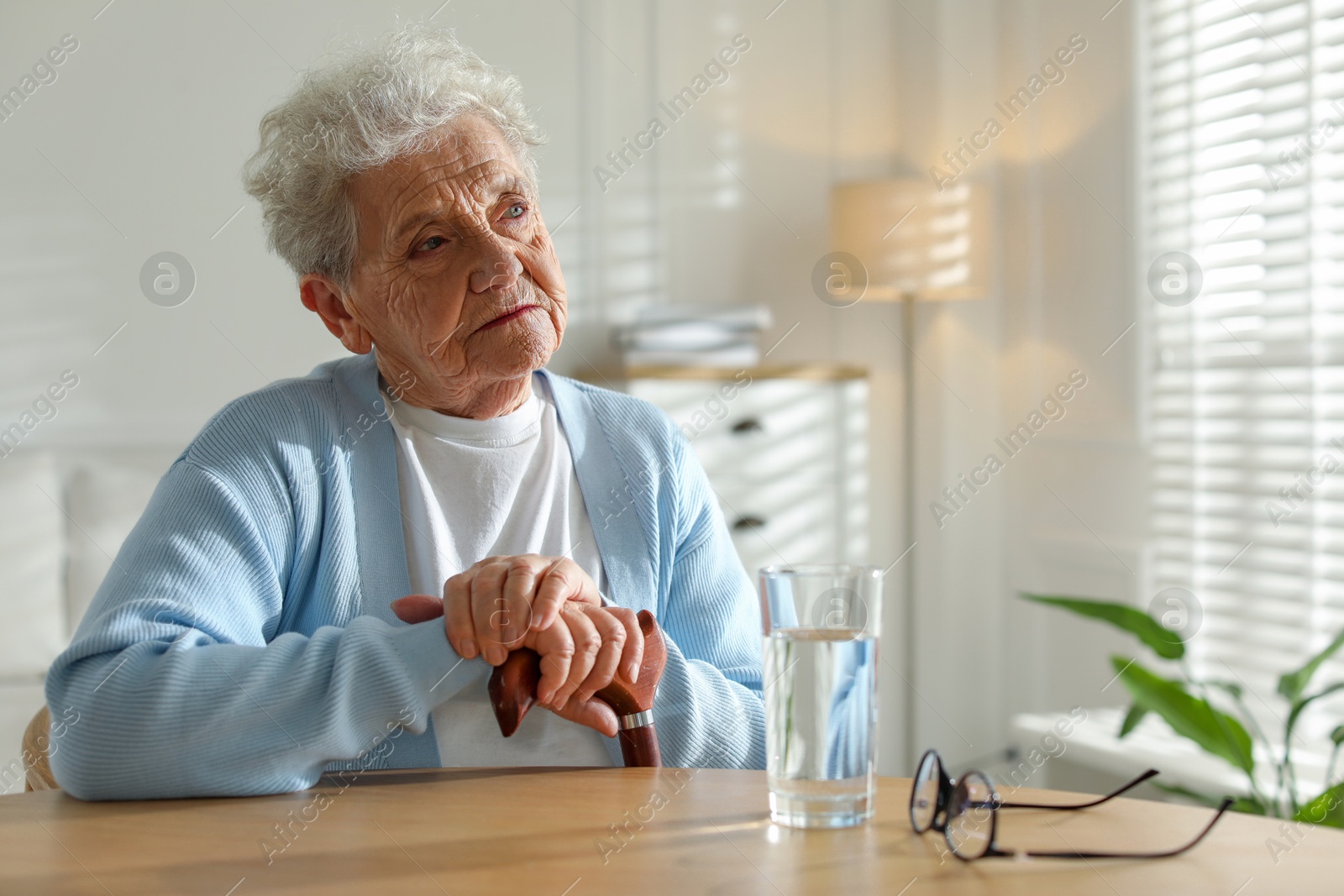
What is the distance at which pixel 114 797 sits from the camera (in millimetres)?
962

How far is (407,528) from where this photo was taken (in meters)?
1.34

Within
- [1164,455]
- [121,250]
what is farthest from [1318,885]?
[121,250]

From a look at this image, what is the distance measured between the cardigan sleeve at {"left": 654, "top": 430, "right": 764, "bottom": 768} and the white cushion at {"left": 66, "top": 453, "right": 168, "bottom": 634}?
1.80 meters

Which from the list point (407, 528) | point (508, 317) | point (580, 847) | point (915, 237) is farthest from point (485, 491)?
point (915, 237)

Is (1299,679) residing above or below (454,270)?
below

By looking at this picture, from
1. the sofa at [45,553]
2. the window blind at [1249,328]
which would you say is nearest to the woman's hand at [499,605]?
the sofa at [45,553]

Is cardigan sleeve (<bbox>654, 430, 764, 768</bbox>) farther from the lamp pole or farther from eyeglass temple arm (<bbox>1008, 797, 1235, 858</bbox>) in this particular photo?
the lamp pole

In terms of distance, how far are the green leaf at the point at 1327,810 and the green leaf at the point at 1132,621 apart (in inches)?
14.4

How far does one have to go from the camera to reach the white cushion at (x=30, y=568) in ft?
8.82

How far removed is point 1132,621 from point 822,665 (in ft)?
5.89

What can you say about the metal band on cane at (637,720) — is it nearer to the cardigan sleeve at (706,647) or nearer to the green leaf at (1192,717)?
the cardigan sleeve at (706,647)

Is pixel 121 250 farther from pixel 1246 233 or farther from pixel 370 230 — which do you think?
pixel 1246 233

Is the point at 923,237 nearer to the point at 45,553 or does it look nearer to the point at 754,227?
the point at 754,227

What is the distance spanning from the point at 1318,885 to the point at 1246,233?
91.2 inches
